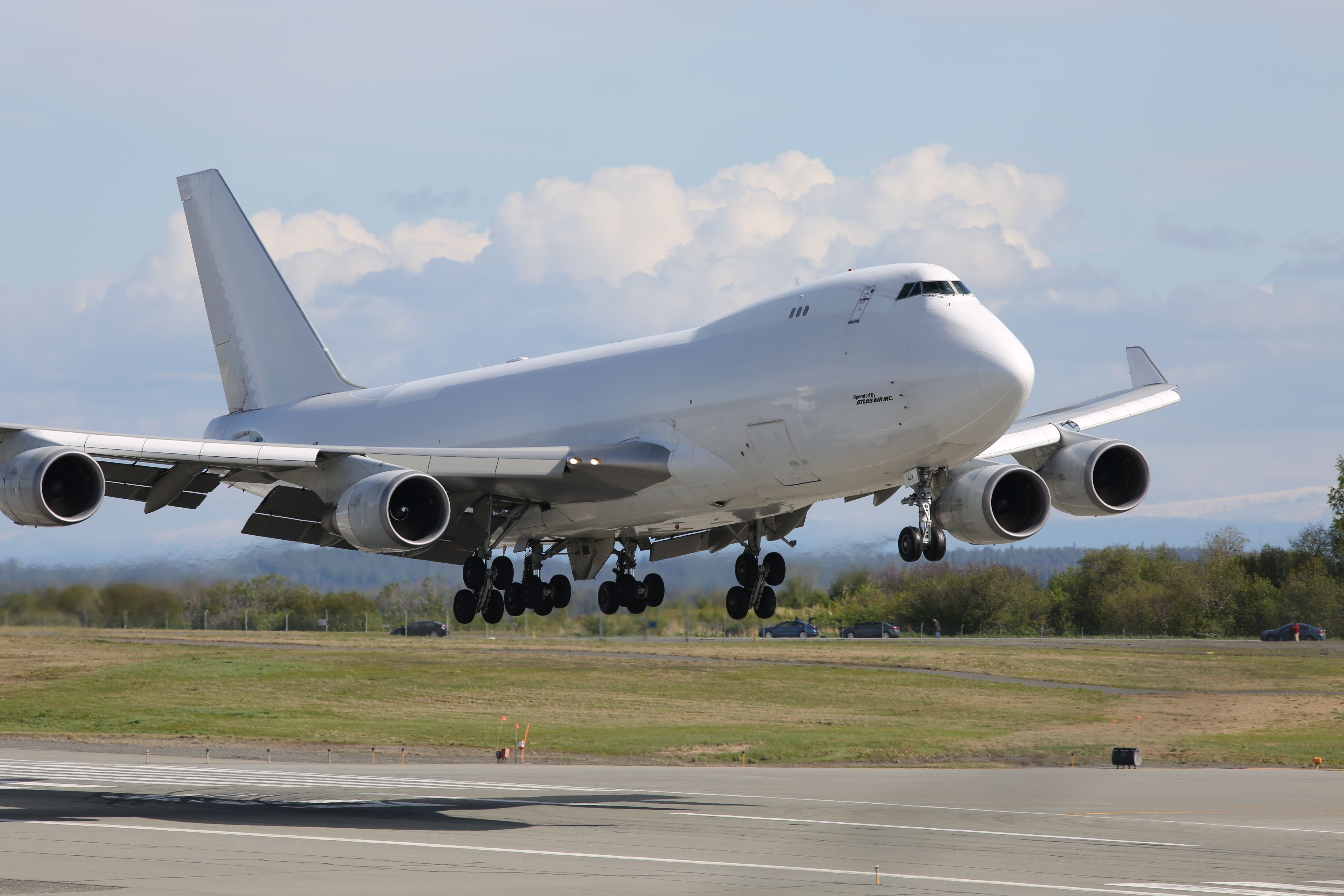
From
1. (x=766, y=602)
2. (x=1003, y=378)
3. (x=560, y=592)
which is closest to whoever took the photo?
(x=1003, y=378)

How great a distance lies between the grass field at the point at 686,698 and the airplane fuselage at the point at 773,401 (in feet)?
122

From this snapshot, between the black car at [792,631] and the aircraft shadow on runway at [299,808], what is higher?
the black car at [792,631]

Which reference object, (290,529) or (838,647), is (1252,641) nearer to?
(838,647)

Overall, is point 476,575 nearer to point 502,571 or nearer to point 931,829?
point 502,571

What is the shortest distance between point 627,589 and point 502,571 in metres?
4.08

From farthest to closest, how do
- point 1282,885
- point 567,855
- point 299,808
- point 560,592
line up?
point 299,808, point 560,592, point 567,855, point 1282,885

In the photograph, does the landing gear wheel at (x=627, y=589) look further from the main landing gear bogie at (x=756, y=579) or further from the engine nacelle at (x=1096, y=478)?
the engine nacelle at (x=1096, y=478)

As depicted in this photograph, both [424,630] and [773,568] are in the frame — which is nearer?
[773,568]

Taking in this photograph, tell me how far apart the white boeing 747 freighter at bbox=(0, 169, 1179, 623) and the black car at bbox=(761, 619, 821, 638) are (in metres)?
90.2

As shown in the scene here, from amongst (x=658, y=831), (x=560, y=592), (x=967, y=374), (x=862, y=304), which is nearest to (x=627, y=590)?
(x=560, y=592)

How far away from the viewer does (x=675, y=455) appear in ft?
109

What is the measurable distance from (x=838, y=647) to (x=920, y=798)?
65.2m

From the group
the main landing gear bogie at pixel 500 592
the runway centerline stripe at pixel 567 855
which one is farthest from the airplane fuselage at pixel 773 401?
the runway centerline stripe at pixel 567 855

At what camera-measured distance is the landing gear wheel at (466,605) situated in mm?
37688
